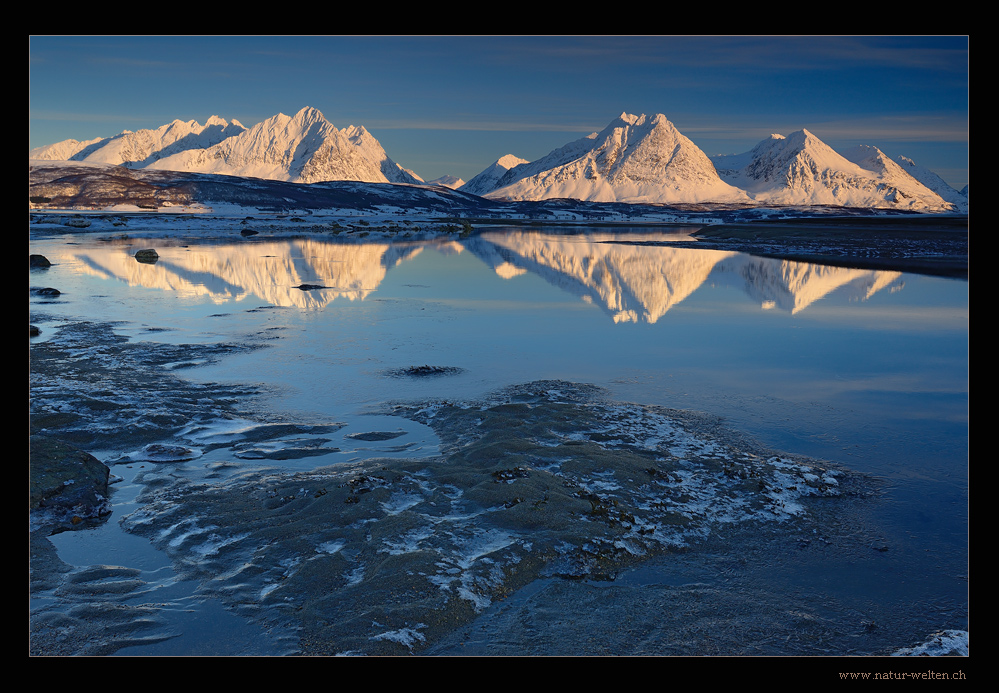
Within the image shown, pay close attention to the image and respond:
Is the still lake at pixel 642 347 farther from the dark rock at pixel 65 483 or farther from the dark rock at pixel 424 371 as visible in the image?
the dark rock at pixel 65 483

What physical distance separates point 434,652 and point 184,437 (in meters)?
6.17

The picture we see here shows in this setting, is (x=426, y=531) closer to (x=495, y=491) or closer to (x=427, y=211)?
(x=495, y=491)

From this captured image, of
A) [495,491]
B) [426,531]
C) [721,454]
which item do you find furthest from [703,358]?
[426,531]

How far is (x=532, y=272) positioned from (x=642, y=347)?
63.0 feet

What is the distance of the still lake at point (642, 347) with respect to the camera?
891 cm

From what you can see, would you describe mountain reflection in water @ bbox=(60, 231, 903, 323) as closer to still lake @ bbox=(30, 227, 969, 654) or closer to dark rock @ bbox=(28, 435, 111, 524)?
still lake @ bbox=(30, 227, 969, 654)

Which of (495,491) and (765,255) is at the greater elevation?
(765,255)

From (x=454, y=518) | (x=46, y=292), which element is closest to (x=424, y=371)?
(x=454, y=518)

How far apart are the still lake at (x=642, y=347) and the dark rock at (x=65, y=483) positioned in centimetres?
51

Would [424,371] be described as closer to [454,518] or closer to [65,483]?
[454,518]

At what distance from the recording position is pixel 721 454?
9.25 m

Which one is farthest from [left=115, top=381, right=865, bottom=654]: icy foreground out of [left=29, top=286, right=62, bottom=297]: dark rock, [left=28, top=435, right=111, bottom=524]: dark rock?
[left=29, top=286, right=62, bottom=297]: dark rock

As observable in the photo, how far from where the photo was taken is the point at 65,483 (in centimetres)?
754

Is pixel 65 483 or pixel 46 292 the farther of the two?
pixel 46 292
